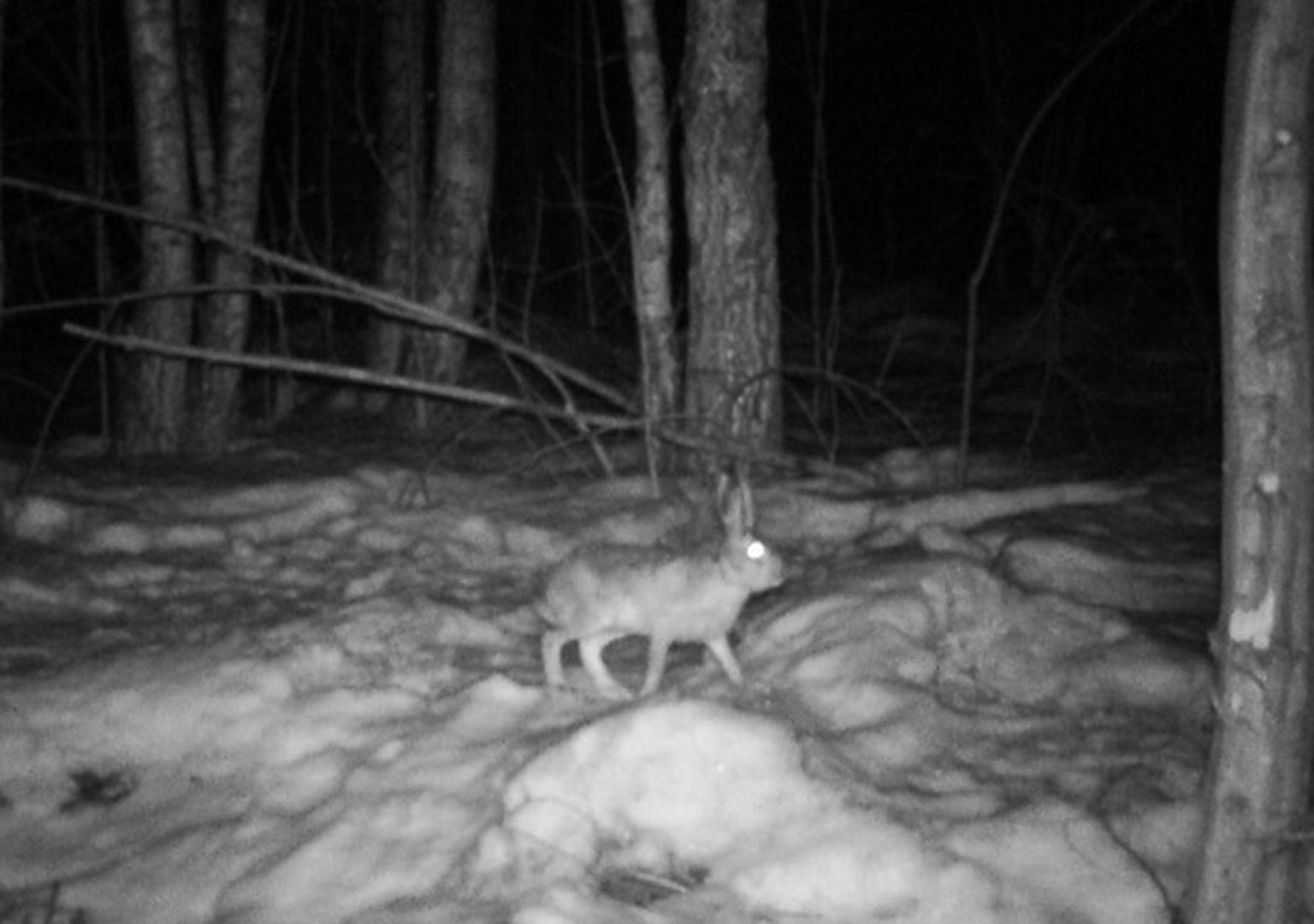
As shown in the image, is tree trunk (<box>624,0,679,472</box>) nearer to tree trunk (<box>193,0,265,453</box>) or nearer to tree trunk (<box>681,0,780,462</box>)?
tree trunk (<box>681,0,780,462</box>)

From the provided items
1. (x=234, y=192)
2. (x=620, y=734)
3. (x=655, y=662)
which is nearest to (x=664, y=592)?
(x=655, y=662)

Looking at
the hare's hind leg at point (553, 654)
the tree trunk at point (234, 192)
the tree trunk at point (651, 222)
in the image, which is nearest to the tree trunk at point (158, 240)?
the tree trunk at point (234, 192)

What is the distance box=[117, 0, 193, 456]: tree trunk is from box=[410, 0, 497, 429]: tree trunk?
76.0 inches

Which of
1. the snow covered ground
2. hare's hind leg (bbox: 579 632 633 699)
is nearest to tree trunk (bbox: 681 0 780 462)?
the snow covered ground

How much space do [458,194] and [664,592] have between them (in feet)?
20.4

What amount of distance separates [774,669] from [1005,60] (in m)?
18.6

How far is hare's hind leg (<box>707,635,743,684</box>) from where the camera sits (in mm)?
5625

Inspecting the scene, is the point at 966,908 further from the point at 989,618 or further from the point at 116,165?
the point at 116,165

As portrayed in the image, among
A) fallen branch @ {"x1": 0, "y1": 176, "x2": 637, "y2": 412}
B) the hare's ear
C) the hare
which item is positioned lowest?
the hare

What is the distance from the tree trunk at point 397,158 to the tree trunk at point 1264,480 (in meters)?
8.56

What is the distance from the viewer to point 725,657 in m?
5.71

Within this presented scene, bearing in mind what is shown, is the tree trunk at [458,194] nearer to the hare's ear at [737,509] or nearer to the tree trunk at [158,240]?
the tree trunk at [158,240]

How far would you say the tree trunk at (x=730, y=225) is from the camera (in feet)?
24.8

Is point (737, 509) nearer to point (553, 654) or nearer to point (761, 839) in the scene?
point (553, 654)
